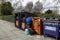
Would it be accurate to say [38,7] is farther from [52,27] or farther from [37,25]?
[52,27]

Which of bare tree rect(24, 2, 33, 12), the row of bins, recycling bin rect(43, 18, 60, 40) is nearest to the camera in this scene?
recycling bin rect(43, 18, 60, 40)

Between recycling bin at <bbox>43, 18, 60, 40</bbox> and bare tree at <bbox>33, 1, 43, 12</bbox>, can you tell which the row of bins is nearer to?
recycling bin at <bbox>43, 18, 60, 40</bbox>

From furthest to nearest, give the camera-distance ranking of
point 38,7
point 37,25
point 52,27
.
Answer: point 38,7 < point 37,25 < point 52,27

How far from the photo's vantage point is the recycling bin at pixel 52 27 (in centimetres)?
1163

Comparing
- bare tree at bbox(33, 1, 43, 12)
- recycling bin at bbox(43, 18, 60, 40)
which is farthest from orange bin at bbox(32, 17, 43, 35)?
bare tree at bbox(33, 1, 43, 12)

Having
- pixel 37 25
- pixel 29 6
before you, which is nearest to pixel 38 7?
pixel 29 6

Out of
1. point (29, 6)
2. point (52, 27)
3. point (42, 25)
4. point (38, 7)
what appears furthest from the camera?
point (29, 6)

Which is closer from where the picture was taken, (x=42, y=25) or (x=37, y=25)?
(x=42, y=25)

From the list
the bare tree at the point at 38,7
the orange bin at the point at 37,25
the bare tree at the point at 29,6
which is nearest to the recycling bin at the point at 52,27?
the orange bin at the point at 37,25

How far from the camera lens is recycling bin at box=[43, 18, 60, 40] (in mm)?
11631

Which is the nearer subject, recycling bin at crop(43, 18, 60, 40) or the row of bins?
recycling bin at crop(43, 18, 60, 40)

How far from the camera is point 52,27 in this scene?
12.2m

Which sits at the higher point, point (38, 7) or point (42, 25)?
point (38, 7)

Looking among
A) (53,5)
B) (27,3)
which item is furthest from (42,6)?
(27,3)
